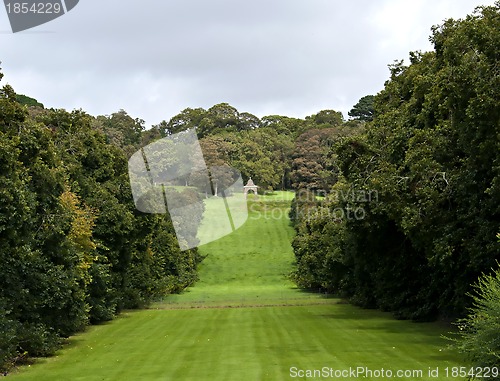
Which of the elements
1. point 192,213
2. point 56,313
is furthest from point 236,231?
point 56,313

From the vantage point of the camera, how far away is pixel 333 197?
175 ft

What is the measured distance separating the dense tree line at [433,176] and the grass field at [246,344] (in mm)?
2656

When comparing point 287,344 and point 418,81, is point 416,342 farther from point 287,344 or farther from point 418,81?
point 418,81

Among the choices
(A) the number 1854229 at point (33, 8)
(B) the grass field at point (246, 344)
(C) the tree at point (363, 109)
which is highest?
(C) the tree at point (363, 109)

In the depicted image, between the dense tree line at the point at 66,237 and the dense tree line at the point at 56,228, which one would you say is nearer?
the dense tree line at the point at 56,228

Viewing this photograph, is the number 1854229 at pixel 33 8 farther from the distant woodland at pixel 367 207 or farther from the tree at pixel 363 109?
the tree at pixel 363 109

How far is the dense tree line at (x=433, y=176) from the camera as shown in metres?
23.6

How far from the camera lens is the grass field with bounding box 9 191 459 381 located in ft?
65.9

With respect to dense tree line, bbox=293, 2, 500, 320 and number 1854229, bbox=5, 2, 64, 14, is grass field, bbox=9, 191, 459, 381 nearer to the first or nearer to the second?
dense tree line, bbox=293, 2, 500, 320

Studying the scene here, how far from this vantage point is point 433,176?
26906 mm

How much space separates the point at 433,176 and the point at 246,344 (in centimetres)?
990

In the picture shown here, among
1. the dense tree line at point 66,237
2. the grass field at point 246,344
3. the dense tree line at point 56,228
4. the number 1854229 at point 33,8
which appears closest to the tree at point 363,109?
the dense tree line at point 66,237

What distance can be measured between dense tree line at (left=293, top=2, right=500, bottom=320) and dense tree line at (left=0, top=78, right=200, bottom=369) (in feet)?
43.1

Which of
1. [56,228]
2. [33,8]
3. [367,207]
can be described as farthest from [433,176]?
[33,8]
